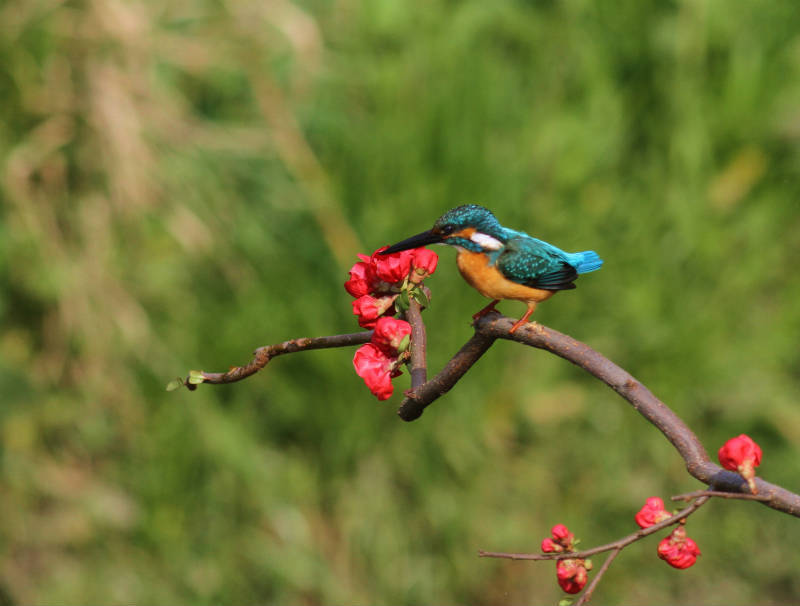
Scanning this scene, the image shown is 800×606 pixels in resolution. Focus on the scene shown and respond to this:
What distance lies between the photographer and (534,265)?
1206 millimetres

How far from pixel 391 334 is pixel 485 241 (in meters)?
0.18

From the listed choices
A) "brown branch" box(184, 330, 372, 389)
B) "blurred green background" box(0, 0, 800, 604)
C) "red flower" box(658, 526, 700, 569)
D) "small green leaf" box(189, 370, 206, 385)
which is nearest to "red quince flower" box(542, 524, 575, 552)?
"red flower" box(658, 526, 700, 569)

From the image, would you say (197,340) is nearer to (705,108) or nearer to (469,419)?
(469,419)

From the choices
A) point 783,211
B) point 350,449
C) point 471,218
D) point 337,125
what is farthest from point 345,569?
point 471,218

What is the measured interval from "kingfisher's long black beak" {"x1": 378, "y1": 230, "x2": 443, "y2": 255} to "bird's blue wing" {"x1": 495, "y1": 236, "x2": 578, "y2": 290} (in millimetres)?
91

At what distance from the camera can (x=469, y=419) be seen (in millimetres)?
3676

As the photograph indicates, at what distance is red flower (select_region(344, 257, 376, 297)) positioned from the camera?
116cm

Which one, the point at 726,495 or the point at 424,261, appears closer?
the point at 726,495

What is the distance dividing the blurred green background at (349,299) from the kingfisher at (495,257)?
2.36 m

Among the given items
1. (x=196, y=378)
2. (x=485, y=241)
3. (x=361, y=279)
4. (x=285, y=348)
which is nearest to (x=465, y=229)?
(x=485, y=241)

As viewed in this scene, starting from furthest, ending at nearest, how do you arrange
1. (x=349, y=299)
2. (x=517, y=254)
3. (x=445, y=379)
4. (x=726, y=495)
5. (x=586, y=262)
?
(x=349, y=299) → (x=586, y=262) → (x=517, y=254) → (x=445, y=379) → (x=726, y=495)

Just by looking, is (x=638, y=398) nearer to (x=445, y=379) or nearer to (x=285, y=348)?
(x=445, y=379)

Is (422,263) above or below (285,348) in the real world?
above

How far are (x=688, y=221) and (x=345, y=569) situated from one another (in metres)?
2.06
